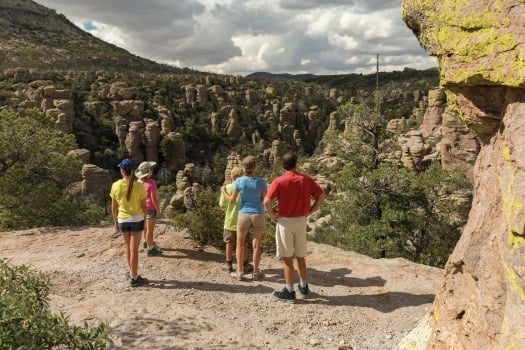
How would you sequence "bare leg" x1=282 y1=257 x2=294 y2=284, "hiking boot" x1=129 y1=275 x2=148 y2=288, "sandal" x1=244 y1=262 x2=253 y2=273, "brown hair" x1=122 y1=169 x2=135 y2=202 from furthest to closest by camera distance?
"sandal" x1=244 y1=262 x2=253 y2=273 < "hiking boot" x1=129 y1=275 x2=148 y2=288 < "brown hair" x1=122 y1=169 x2=135 y2=202 < "bare leg" x1=282 y1=257 x2=294 y2=284

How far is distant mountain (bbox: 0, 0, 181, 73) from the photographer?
63438 mm

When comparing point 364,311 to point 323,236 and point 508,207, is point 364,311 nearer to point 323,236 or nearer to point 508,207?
point 508,207

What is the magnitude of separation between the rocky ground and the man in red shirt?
0.73m

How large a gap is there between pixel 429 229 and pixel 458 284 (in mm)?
11527

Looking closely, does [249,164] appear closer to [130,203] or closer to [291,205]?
[291,205]

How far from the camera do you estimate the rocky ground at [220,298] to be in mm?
4414

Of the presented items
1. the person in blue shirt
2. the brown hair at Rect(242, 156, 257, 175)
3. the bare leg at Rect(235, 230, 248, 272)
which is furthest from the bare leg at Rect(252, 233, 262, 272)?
the brown hair at Rect(242, 156, 257, 175)

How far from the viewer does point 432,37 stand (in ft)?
10.4

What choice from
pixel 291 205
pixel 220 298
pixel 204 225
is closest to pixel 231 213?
pixel 220 298

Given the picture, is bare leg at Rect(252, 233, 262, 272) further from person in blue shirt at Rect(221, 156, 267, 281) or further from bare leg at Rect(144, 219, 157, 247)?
bare leg at Rect(144, 219, 157, 247)

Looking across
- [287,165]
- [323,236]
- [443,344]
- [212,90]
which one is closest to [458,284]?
[443,344]

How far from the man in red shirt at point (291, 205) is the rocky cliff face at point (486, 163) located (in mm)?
1815

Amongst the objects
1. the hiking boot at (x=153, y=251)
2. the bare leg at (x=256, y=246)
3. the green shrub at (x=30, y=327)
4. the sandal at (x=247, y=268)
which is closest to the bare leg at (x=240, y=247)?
the bare leg at (x=256, y=246)

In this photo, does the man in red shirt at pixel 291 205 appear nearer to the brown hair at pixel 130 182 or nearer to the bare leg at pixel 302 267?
the bare leg at pixel 302 267
